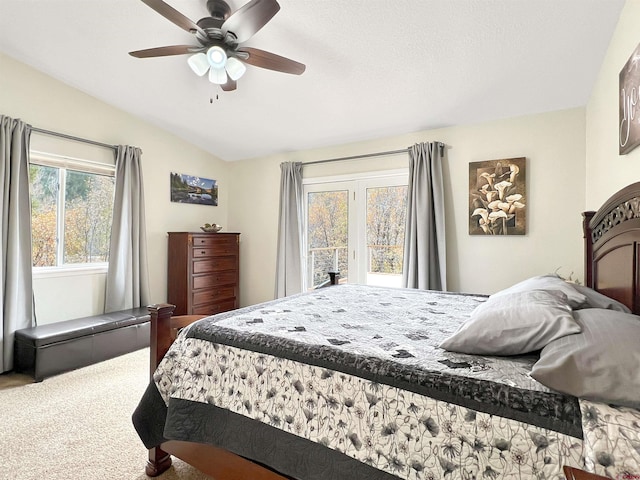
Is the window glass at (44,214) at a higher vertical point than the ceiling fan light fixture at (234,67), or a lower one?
lower

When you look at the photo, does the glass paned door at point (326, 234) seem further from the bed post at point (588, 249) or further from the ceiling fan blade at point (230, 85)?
the bed post at point (588, 249)

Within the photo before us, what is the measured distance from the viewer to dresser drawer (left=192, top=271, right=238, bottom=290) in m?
4.41

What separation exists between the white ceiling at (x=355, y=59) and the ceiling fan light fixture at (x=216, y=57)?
0.38m

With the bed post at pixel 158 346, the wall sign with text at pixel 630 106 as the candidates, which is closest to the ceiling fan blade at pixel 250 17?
the bed post at pixel 158 346

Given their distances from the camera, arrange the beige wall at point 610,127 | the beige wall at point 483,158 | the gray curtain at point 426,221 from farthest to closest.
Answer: the gray curtain at point 426,221, the beige wall at point 483,158, the beige wall at point 610,127

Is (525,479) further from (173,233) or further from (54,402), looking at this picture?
(173,233)

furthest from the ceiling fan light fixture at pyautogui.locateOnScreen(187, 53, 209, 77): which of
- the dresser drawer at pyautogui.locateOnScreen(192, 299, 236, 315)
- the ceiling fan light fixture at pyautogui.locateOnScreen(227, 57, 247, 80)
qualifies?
the dresser drawer at pyautogui.locateOnScreen(192, 299, 236, 315)

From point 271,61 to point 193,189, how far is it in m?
2.92

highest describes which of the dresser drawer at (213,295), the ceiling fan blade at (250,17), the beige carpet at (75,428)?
the ceiling fan blade at (250,17)

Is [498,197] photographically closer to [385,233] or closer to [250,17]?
[385,233]

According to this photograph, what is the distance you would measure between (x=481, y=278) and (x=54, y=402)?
3.87 m

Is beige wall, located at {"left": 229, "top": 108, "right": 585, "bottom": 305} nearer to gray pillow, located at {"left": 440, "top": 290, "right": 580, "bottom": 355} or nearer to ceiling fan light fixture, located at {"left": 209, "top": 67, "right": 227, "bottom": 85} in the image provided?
ceiling fan light fixture, located at {"left": 209, "top": 67, "right": 227, "bottom": 85}

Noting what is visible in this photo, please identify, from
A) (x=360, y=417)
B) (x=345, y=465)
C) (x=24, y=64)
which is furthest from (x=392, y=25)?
(x=24, y=64)

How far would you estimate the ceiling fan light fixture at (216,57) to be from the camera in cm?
227
